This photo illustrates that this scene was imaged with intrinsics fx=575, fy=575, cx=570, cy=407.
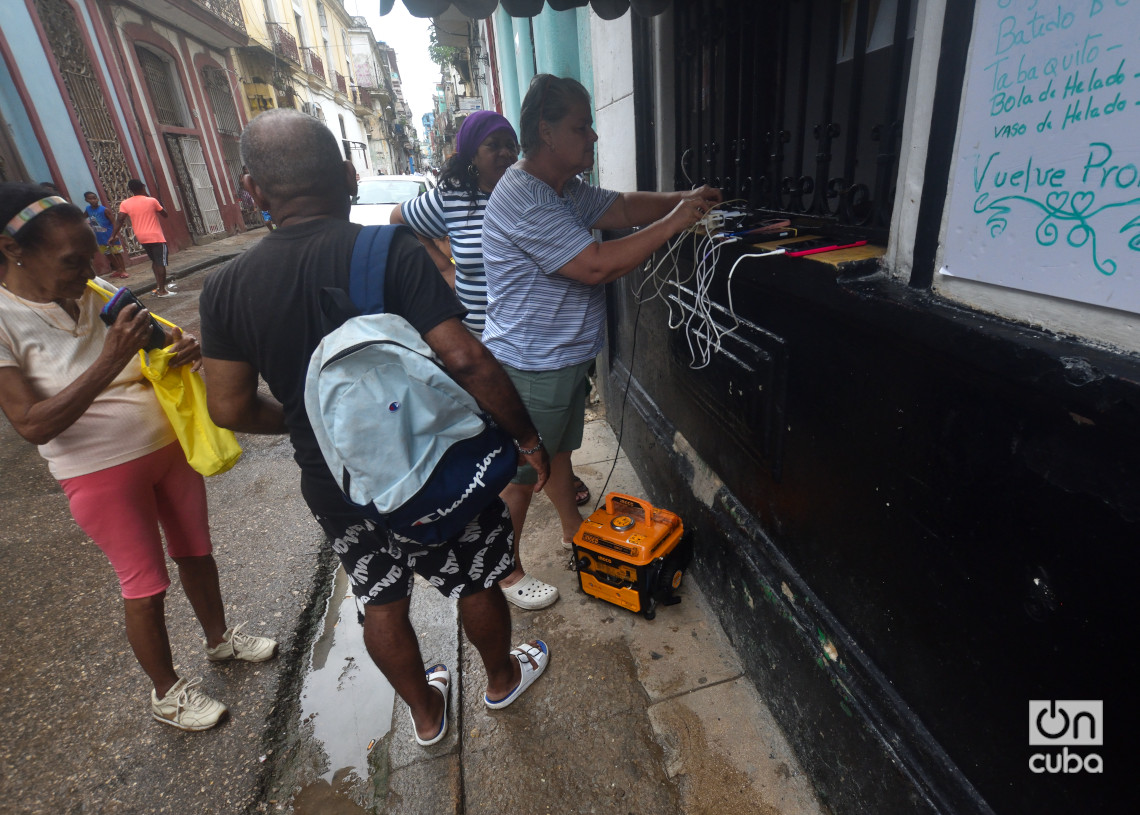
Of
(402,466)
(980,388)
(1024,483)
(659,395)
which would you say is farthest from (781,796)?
(659,395)

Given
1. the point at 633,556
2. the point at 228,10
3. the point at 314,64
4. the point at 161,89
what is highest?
the point at 314,64

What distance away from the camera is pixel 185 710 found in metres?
2.04

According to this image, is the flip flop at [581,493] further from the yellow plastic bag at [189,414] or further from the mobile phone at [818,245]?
the mobile phone at [818,245]

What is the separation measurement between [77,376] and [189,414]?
1.01 feet

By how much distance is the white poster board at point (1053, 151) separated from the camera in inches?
30.3

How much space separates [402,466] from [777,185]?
150cm

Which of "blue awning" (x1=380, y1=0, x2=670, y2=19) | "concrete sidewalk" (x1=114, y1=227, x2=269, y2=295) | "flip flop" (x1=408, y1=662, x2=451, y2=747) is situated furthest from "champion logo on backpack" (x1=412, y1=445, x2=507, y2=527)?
"concrete sidewalk" (x1=114, y1=227, x2=269, y2=295)

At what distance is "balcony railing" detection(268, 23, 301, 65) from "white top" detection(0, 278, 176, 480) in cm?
2446

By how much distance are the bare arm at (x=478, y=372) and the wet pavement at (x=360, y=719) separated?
43.6 inches

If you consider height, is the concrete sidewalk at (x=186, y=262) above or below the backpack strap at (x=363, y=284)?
below

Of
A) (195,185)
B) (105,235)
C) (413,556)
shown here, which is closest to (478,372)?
(413,556)

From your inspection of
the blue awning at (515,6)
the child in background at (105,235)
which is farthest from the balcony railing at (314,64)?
the blue awning at (515,6)

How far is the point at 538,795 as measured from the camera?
177 centimetres

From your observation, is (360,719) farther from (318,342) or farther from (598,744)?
(318,342)
